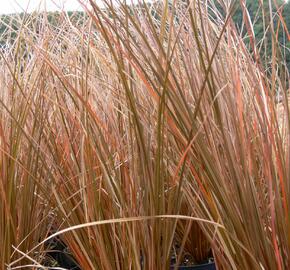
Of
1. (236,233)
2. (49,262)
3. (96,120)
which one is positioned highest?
(96,120)

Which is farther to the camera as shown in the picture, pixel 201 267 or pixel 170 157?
pixel 201 267

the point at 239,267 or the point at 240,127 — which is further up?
the point at 240,127

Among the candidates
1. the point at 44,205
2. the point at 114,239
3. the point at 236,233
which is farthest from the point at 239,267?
the point at 44,205

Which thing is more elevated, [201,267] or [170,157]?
[170,157]

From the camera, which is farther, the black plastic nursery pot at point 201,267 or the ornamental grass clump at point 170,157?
the black plastic nursery pot at point 201,267

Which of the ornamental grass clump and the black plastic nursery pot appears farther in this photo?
the black plastic nursery pot

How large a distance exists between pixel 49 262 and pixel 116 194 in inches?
26.3

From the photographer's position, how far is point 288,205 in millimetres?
786

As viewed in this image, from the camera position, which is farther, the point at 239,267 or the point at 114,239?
the point at 114,239

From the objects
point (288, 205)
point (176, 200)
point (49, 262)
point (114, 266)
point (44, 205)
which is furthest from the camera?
point (49, 262)

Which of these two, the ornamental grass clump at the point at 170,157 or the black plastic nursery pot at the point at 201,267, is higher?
the ornamental grass clump at the point at 170,157

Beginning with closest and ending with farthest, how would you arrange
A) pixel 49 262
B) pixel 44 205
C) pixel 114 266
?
pixel 114 266
pixel 44 205
pixel 49 262

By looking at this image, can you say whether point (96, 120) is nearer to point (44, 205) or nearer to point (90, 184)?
point (90, 184)

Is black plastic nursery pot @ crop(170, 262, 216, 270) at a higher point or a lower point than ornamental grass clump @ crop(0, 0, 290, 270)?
lower
